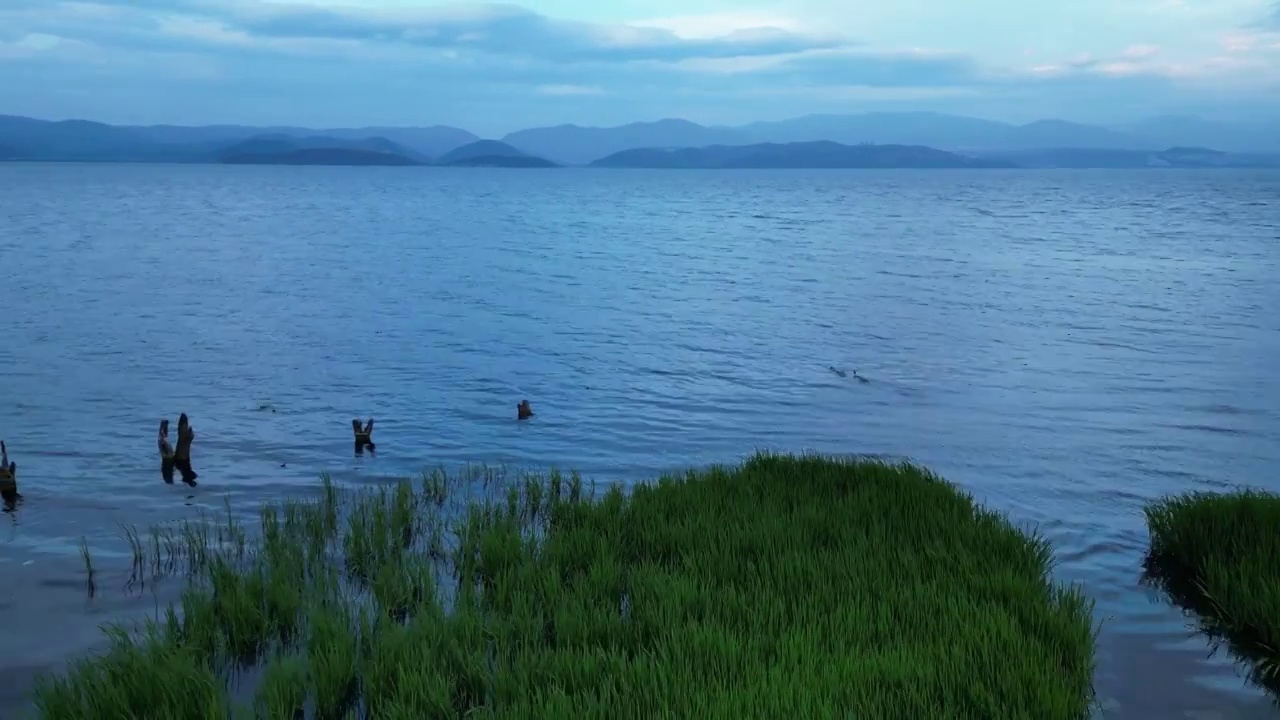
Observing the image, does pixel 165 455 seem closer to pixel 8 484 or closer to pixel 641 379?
pixel 8 484

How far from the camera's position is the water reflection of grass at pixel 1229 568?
30.0 ft

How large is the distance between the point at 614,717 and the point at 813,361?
2419 centimetres

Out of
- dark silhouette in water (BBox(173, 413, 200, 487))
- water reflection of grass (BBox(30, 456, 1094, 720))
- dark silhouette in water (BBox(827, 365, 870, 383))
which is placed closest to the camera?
water reflection of grass (BBox(30, 456, 1094, 720))

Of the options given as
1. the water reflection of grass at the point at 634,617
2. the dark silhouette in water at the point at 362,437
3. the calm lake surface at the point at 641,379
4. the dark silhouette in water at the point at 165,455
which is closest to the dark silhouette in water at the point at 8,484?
the calm lake surface at the point at 641,379

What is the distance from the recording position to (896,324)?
121 feet

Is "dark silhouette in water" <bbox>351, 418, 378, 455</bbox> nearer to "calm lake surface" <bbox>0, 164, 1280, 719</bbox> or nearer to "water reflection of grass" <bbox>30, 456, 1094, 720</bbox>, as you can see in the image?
"calm lake surface" <bbox>0, 164, 1280, 719</bbox>

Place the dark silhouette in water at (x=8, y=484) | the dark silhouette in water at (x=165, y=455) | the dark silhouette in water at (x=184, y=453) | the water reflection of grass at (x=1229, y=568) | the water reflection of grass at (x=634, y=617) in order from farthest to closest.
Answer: the dark silhouette in water at (x=165, y=455)
the dark silhouette in water at (x=184, y=453)
the dark silhouette in water at (x=8, y=484)
the water reflection of grass at (x=1229, y=568)
the water reflection of grass at (x=634, y=617)

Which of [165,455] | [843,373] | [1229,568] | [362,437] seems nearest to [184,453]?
[165,455]

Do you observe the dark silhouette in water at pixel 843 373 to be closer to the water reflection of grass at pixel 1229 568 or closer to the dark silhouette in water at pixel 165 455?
the water reflection of grass at pixel 1229 568

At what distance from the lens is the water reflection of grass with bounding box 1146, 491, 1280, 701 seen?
9133 millimetres

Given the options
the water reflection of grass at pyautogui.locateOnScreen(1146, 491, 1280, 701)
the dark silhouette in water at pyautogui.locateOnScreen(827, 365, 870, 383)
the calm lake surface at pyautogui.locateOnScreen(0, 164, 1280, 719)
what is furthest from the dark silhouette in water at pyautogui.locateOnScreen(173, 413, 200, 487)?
the dark silhouette in water at pyautogui.locateOnScreen(827, 365, 870, 383)

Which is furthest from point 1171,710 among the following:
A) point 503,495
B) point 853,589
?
point 503,495

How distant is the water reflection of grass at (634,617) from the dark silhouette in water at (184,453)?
4064 mm

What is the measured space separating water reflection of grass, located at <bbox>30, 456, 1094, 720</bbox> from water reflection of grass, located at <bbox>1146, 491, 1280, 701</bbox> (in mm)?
1580
